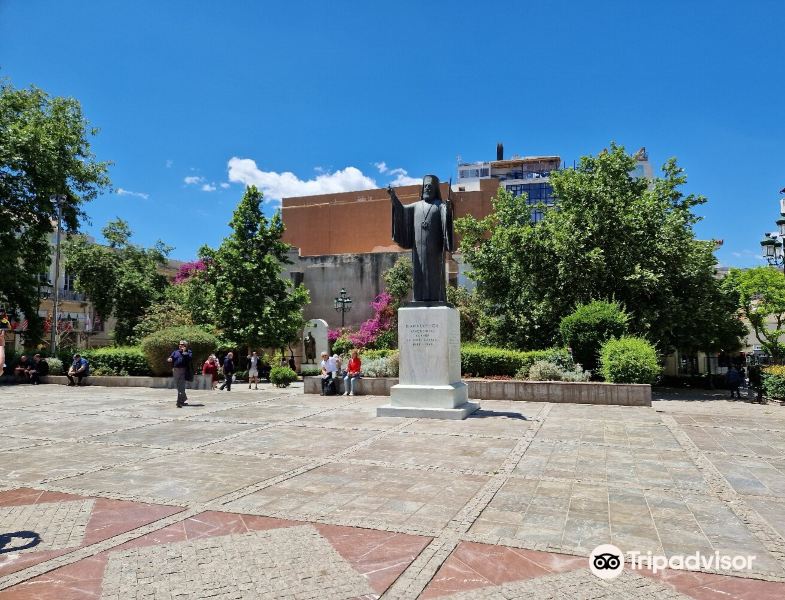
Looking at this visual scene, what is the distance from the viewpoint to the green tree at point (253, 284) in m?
28.4

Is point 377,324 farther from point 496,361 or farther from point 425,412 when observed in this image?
point 425,412

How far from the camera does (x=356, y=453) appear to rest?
792cm

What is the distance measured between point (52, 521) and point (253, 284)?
972 inches

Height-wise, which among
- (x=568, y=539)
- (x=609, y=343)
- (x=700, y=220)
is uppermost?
(x=700, y=220)

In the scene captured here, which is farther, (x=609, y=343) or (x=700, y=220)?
(x=700, y=220)

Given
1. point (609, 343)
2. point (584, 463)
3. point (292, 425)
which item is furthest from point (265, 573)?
point (609, 343)

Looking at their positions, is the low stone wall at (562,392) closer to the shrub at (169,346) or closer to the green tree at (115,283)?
the shrub at (169,346)

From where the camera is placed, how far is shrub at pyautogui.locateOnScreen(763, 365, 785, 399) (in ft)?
61.6

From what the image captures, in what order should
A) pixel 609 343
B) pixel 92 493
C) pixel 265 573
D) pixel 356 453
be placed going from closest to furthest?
pixel 265 573, pixel 92 493, pixel 356 453, pixel 609 343

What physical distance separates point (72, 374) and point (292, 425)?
16.0 m

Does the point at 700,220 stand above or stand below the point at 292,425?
above

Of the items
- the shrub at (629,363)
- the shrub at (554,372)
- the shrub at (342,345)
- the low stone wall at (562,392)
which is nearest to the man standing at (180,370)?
the low stone wall at (562,392)

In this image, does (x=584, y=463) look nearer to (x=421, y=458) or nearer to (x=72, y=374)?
(x=421, y=458)

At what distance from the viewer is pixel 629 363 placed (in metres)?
15.0
